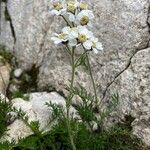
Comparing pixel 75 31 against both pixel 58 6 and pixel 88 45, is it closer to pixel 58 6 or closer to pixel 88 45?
pixel 88 45

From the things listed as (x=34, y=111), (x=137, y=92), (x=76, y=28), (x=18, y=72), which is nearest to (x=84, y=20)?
(x=76, y=28)

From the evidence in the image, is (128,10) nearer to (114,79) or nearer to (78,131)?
(114,79)

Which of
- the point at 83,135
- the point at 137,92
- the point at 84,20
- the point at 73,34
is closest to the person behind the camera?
the point at 73,34

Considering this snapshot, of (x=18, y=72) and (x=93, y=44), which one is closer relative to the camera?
(x=93, y=44)

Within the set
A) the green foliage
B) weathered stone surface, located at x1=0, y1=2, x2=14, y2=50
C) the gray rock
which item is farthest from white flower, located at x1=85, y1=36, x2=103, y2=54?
weathered stone surface, located at x1=0, y1=2, x2=14, y2=50

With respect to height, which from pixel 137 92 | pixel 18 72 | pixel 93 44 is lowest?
pixel 18 72

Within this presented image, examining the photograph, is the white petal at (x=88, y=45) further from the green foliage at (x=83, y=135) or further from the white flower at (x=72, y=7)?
the green foliage at (x=83, y=135)

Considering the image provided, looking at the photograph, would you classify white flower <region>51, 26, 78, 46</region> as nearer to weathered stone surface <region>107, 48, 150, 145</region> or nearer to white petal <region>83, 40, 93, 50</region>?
white petal <region>83, 40, 93, 50</region>
